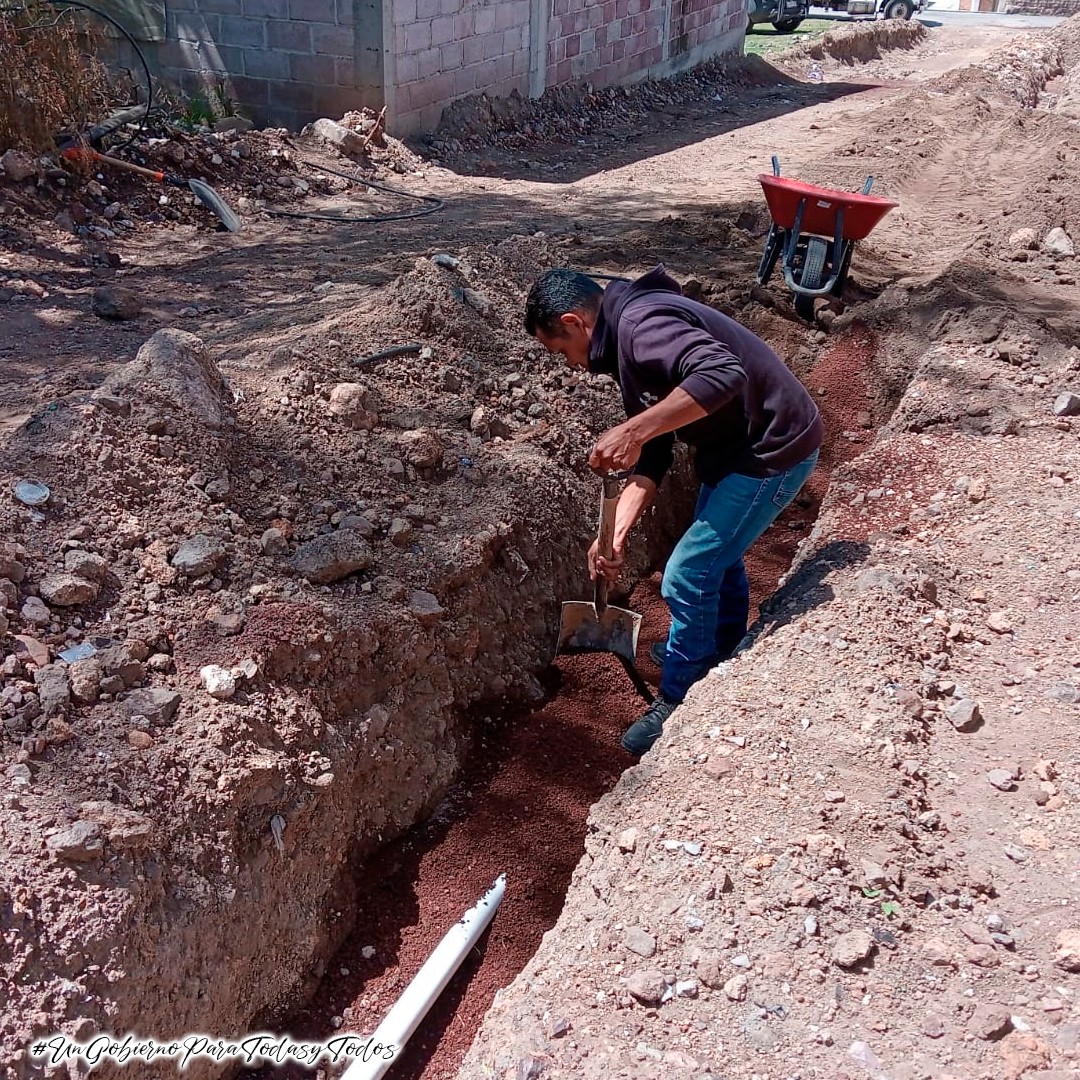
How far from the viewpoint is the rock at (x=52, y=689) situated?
2389 mm

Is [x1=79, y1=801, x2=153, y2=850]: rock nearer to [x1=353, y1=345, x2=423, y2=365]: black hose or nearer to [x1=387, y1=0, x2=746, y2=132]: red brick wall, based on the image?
[x1=353, y1=345, x2=423, y2=365]: black hose

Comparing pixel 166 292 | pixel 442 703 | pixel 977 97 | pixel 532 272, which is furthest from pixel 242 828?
pixel 977 97

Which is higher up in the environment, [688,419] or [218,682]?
[688,419]

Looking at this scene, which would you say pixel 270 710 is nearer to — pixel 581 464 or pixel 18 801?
pixel 18 801

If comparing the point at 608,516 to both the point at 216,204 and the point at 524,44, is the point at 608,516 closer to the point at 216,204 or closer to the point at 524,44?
Result: the point at 216,204

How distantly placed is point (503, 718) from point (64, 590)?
145 centimetres

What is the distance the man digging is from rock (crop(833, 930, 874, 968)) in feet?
3.83

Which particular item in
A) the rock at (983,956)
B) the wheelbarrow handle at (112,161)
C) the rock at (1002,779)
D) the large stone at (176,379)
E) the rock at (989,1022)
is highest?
the large stone at (176,379)

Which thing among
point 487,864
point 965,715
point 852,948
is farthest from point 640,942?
point 965,715

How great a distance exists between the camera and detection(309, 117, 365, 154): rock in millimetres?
8078

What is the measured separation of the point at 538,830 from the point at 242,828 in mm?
932

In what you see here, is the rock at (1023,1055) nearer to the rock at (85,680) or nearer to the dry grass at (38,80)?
the rock at (85,680)

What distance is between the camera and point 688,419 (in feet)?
8.08

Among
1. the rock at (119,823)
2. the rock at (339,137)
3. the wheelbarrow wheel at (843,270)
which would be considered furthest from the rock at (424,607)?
the rock at (339,137)
